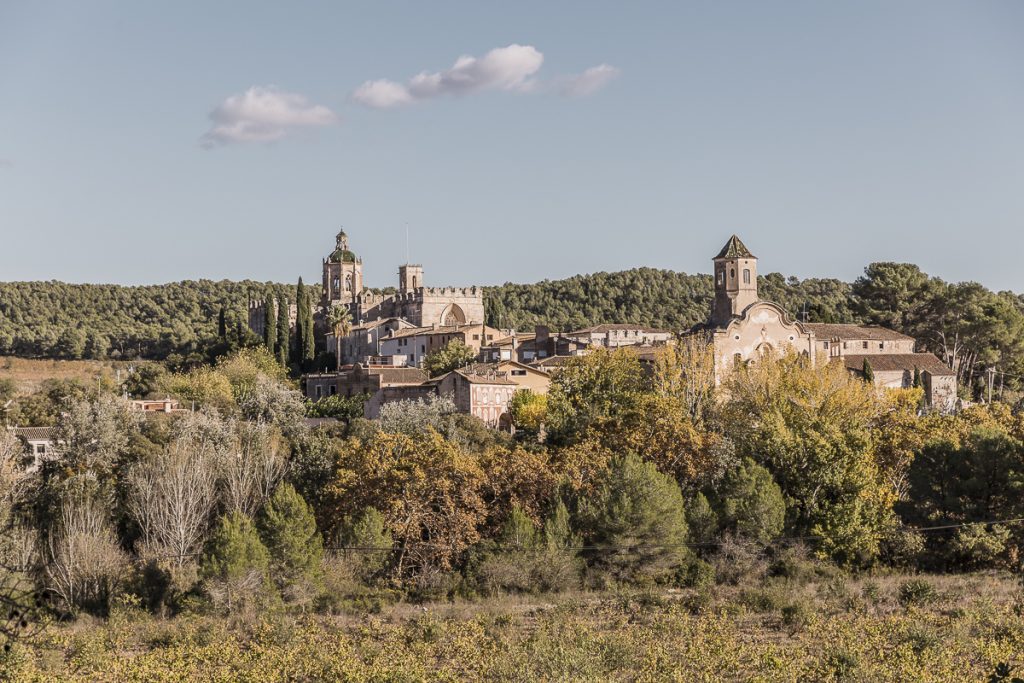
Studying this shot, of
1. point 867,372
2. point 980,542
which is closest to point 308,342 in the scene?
point 867,372

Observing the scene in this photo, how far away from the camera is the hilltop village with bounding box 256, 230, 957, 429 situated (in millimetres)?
50094

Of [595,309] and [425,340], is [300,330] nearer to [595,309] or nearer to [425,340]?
[425,340]

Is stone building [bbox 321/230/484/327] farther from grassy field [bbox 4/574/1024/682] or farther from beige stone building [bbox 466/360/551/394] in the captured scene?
grassy field [bbox 4/574/1024/682]

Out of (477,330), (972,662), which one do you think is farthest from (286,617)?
(477,330)

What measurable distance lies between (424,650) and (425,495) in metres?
7.01

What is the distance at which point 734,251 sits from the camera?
179 ft

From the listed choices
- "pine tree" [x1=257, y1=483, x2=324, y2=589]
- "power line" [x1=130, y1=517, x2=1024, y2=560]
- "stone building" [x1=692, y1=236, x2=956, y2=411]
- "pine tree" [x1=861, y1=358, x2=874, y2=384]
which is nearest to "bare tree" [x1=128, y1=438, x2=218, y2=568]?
"power line" [x1=130, y1=517, x2=1024, y2=560]

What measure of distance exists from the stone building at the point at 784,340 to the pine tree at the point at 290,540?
21.3 meters

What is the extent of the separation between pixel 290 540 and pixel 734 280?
28.8 meters

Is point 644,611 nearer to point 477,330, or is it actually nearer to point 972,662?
point 972,662

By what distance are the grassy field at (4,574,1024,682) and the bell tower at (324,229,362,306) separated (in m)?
58.9

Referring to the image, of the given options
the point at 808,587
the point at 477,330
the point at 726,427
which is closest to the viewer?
the point at 808,587

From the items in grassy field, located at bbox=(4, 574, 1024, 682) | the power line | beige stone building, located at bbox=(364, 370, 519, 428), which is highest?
beige stone building, located at bbox=(364, 370, 519, 428)

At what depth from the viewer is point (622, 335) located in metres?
67.8
